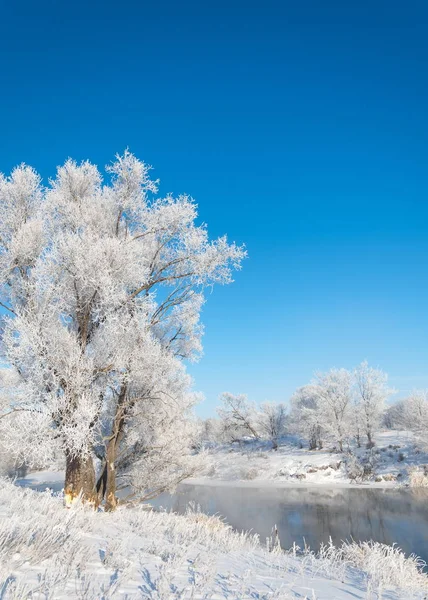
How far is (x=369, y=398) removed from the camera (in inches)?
1762

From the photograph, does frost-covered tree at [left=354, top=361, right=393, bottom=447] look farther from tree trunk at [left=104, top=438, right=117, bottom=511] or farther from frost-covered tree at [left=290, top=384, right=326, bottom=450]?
tree trunk at [left=104, top=438, right=117, bottom=511]

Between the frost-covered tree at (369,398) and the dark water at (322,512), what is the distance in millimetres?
12402

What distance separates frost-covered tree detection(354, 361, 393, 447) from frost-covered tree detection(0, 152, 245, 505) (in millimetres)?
39112

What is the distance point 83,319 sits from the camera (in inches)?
342

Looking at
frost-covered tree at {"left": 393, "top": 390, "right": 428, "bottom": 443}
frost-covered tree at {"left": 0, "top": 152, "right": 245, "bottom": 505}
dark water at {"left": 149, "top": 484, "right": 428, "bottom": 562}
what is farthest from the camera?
frost-covered tree at {"left": 393, "top": 390, "right": 428, "bottom": 443}

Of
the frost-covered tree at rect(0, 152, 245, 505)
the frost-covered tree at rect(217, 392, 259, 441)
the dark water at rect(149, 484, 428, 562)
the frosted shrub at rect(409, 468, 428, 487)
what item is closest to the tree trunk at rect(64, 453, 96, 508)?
the frost-covered tree at rect(0, 152, 245, 505)

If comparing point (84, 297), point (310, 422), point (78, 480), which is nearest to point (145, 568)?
point (78, 480)

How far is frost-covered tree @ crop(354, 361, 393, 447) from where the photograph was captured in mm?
42688

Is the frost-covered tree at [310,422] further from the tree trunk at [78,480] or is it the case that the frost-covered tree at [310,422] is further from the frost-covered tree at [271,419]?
the tree trunk at [78,480]

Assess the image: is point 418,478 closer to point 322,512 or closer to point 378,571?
point 322,512

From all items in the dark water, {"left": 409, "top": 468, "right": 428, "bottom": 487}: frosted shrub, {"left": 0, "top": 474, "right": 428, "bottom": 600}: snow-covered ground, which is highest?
{"left": 0, "top": 474, "right": 428, "bottom": 600}: snow-covered ground

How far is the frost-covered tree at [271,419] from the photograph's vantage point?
52562mm

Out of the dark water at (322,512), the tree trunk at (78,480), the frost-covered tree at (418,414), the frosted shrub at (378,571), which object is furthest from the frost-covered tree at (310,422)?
the tree trunk at (78,480)

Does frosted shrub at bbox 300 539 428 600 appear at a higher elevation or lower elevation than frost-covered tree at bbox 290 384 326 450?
lower
